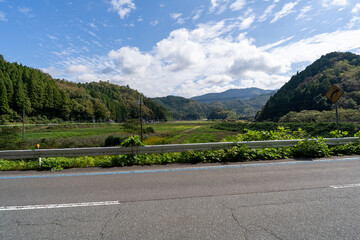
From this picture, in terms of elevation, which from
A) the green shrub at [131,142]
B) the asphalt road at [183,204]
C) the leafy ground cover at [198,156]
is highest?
the green shrub at [131,142]

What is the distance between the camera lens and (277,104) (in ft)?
353

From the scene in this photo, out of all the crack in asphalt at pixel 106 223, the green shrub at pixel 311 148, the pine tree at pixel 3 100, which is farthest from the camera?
the pine tree at pixel 3 100

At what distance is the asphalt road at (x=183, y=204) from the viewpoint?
2795 mm

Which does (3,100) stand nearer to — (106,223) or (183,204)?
(106,223)

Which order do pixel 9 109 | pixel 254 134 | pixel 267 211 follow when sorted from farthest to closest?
pixel 9 109 → pixel 254 134 → pixel 267 211

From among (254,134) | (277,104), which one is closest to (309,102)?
(277,104)

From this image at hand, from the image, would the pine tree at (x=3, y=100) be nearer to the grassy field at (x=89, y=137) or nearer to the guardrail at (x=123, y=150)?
the grassy field at (x=89, y=137)

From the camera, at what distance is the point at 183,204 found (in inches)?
145

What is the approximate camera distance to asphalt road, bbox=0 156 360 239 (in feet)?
9.17

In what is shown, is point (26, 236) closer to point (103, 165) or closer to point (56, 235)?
point (56, 235)

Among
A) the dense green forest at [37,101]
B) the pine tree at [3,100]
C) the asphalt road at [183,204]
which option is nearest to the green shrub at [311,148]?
the asphalt road at [183,204]

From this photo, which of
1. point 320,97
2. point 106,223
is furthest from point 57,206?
point 320,97

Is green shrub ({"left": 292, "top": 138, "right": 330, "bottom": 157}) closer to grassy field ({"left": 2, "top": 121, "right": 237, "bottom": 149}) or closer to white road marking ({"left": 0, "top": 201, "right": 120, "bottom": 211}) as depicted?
grassy field ({"left": 2, "top": 121, "right": 237, "bottom": 149})

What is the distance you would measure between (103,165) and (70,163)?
1.10 m
